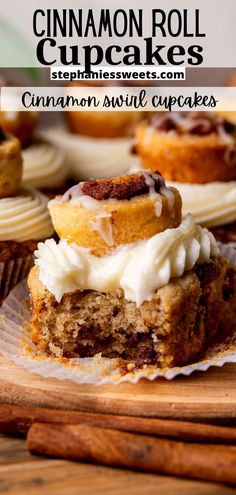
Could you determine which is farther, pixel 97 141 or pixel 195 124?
pixel 97 141

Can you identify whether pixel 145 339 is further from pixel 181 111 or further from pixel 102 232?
pixel 181 111

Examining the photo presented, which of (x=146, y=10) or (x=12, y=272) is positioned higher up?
(x=146, y=10)

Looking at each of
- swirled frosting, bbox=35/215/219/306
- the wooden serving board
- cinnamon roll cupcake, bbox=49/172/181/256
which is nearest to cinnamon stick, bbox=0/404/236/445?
the wooden serving board

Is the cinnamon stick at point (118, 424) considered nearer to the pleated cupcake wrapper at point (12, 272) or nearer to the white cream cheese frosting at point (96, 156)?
the pleated cupcake wrapper at point (12, 272)

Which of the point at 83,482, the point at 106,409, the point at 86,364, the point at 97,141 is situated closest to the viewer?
the point at 83,482

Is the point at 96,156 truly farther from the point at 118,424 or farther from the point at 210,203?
the point at 118,424

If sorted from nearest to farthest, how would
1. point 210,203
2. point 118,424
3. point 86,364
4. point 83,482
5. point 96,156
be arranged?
1. point 83,482
2. point 118,424
3. point 86,364
4. point 210,203
5. point 96,156

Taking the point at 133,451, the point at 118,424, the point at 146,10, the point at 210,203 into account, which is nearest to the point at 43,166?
the point at 210,203
